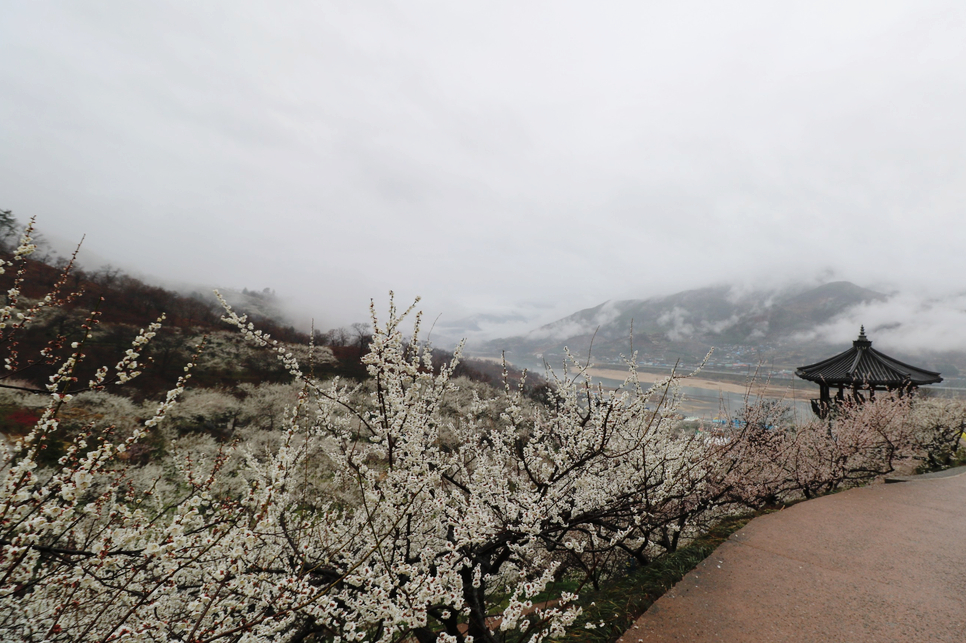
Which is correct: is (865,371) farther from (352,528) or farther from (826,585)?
(352,528)

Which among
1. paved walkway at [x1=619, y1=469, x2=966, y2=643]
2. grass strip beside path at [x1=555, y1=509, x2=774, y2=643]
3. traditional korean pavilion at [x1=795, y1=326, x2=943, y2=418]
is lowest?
grass strip beside path at [x1=555, y1=509, x2=774, y2=643]

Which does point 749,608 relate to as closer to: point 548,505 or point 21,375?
point 548,505

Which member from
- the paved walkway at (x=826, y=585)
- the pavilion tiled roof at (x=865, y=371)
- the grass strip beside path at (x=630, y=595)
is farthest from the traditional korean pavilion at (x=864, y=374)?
the grass strip beside path at (x=630, y=595)

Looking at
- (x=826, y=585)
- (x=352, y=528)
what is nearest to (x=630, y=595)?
(x=826, y=585)

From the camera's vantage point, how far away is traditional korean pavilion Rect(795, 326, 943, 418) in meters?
12.8

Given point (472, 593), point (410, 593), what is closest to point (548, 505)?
point (472, 593)

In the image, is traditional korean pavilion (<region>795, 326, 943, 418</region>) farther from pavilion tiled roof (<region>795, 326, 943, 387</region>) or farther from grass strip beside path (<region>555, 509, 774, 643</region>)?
grass strip beside path (<region>555, 509, 774, 643</region>)

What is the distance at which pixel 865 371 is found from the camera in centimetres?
1321

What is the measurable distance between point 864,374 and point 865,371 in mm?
346

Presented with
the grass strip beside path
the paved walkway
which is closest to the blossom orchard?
the grass strip beside path

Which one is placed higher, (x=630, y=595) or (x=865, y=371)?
(x=865, y=371)

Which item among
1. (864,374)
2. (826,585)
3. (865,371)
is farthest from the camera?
(865,371)

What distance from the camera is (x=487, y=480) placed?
4.47 metres

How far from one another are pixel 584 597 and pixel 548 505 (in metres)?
1.98
